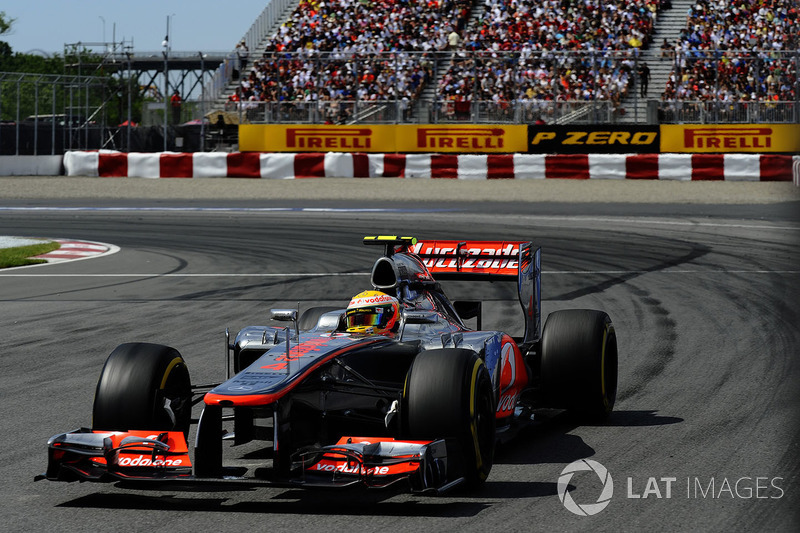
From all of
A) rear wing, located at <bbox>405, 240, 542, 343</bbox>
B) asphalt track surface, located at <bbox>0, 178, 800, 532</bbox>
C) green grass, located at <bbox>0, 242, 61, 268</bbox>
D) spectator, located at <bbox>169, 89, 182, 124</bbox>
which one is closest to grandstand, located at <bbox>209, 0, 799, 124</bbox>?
spectator, located at <bbox>169, 89, 182, 124</bbox>

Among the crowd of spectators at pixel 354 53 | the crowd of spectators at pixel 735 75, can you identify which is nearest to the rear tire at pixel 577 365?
the crowd of spectators at pixel 735 75

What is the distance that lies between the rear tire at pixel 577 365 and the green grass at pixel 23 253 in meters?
10.2

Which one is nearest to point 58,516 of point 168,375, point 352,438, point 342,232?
point 168,375

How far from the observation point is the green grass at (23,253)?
1552cm

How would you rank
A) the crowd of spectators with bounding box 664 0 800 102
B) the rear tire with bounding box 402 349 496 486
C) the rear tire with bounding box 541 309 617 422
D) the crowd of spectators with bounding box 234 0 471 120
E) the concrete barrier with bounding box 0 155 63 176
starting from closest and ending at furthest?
the rear tire with bounding box 402 349 496 486
the rear tire with bounding box 541 309 617 422
the crowd of spectators with bounding box 664 0 800 102
the crowd of spectators with bounding box 234 0 471 120
the concrete barrier with bounding box 0 155 63 176

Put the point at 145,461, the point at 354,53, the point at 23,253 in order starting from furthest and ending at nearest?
the point at 354,53 < the point at 23,253 < the point at 145,461

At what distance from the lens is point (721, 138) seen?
983 inches

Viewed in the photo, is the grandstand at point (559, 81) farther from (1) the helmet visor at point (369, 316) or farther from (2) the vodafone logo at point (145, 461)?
(2) the vodafone logo at point (145, 461)

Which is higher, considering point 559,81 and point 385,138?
point 559,81

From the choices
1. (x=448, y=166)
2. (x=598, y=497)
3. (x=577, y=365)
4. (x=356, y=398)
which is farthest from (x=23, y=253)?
(x=598, y=497)

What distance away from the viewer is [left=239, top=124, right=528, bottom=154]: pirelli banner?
25.6 meters

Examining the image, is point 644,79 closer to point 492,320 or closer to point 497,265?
point 492,320

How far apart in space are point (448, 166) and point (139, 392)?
2006 cm

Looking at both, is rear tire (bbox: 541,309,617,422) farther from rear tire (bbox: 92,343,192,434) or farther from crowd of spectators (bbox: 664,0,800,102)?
crowd of spectators (bbox: 664,0,800,102)
